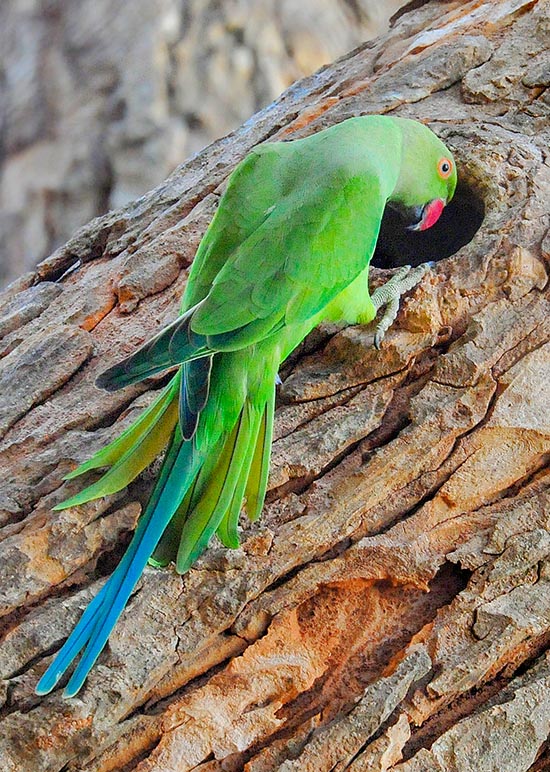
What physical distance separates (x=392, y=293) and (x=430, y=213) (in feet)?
1.08

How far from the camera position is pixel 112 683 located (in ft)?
4.04

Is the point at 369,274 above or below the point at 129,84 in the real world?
below

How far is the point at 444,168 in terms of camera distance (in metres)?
1.75

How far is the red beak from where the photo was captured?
1.82 m

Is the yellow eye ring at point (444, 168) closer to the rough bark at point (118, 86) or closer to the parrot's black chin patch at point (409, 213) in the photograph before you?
the parrot's black chin patch at point (409, 213)

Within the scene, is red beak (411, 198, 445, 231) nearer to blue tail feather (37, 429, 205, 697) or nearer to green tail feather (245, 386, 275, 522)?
green tail feather (245, 386, 275, 522)

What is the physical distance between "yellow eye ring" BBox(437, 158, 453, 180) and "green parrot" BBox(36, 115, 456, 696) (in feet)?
0.69

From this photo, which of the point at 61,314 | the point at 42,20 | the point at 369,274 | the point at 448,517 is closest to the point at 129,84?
the point at 42,20

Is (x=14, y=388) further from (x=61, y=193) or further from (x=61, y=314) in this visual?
(x=61, y=193)

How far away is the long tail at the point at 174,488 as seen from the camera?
48.3 inches

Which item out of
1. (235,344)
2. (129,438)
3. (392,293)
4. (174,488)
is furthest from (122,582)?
(392,293)

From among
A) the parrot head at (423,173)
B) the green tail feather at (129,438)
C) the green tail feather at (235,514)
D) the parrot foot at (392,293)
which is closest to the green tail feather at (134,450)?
the green tail feather at (129,438)

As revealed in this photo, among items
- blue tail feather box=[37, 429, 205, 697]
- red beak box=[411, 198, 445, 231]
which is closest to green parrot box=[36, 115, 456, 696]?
blue tail feather box=[37, 429, 205, 697]

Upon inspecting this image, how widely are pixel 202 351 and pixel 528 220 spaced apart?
793 millimetres
